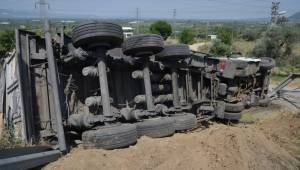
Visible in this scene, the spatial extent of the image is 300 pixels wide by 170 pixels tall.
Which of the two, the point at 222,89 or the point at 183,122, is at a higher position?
the point at 222,89

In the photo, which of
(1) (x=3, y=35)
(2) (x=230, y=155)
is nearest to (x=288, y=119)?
(2) (x=230, y=155)

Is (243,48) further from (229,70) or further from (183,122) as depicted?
(183,122)

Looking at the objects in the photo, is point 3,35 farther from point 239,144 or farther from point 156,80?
point 239,144

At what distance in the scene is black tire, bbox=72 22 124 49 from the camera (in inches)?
239

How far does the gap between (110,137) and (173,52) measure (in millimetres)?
3301

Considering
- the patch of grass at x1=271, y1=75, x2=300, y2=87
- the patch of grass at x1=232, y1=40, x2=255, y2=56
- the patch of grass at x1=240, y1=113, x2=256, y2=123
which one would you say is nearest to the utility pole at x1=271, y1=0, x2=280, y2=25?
the patch of grass at x1=232, y1=40, x2=255, y2=56

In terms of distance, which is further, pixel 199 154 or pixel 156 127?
pixel 156 127

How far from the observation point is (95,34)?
6070 mm

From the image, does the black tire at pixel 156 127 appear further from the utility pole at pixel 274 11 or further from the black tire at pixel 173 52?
the utility pole at pixel 274 11

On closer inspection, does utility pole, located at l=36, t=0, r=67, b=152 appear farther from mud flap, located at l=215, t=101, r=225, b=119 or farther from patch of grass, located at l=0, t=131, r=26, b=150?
mud flap, located at l=215, t=101, r=225, b=119

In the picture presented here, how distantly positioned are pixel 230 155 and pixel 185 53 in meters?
3.22

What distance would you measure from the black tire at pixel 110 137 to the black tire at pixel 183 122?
1804mm

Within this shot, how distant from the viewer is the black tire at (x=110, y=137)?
5.70m

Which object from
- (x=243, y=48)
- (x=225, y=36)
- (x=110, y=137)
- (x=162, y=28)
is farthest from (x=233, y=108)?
(x=162, y=28)
